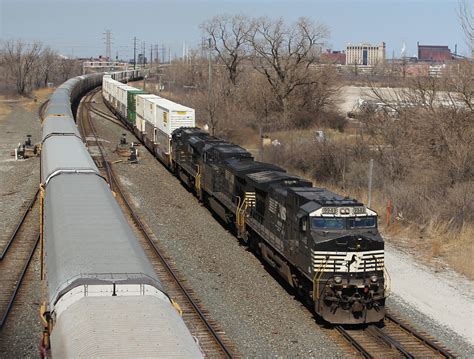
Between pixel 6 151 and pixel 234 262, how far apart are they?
85.4ft

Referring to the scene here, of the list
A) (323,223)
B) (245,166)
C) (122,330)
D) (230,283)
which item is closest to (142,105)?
(245,166)

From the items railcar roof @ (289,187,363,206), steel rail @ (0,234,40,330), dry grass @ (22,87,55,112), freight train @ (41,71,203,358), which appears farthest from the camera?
dry grass @ (22,87,55,112)

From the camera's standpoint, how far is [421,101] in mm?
30422

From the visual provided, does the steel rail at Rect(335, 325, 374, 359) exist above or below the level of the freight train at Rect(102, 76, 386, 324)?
below

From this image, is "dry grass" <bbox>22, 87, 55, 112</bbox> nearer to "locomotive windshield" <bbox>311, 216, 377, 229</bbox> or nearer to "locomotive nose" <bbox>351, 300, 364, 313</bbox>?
"locomotive windshield" <bbox>311, 216, 377, 229</bbox>

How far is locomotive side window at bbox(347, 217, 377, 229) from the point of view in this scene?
1381 centimetres

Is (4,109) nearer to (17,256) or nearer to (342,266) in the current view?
(17,256)

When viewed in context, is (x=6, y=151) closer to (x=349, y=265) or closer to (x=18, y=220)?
(x=18, y=220)

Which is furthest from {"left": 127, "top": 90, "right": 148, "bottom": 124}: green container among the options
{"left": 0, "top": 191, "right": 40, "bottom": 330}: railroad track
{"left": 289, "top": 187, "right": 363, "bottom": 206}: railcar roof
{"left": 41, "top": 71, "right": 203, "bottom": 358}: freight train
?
{"left": 41, "top": 71, "right": 203, "bottom": 358}: freight train

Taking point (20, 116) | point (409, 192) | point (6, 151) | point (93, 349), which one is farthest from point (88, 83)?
point (93, 349)

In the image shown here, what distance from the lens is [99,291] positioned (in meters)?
7.56

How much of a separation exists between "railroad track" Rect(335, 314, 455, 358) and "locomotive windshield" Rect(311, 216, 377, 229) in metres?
2.31

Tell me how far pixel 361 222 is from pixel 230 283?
4.31 metres

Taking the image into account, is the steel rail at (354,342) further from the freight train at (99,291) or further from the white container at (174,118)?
the white container at (174,118)
